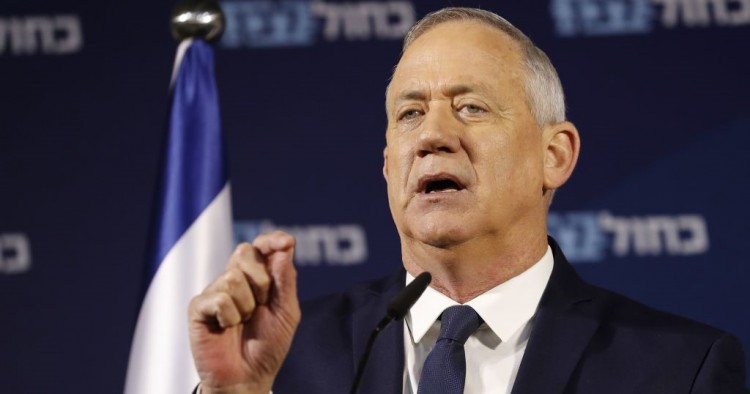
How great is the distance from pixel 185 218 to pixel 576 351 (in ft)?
3.47

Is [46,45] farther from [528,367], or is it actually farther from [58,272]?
[528,367]

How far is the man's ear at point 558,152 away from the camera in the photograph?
2.49 meters

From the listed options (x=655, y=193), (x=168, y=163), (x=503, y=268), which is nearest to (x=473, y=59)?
(x=503, y=268)

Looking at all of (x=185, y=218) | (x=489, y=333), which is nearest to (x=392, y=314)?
(x=489, y=333)

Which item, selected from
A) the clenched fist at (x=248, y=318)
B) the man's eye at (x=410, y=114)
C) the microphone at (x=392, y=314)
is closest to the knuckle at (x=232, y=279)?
the clenched fist at (x=248, y=318)

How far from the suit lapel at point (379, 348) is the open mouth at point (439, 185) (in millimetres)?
259

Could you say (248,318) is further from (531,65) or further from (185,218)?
(185,218)

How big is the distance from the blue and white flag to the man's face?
587mm

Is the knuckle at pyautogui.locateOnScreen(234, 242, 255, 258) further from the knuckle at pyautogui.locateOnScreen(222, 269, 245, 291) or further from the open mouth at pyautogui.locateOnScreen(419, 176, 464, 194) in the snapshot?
the open mouth at pyautogui.locateOnScreen(419, 176, 464, 194)

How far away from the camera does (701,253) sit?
3.31 meters

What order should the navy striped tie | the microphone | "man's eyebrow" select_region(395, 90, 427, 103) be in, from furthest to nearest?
"man's eyebrow" select_region(395, 90, 427, 103), the navy striped tie, the microphone

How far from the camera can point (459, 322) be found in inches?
89.5

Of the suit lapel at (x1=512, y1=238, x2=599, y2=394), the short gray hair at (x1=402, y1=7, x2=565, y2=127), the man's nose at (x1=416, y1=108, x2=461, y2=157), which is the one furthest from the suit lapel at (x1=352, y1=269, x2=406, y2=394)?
the short gray hair at (x1=402, y1=7, x2=565, y2=127)

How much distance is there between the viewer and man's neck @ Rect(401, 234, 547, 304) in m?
2.35
